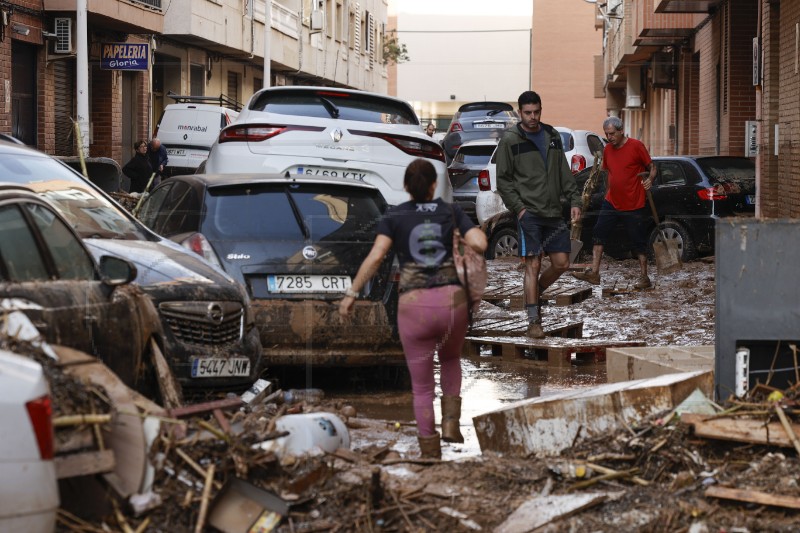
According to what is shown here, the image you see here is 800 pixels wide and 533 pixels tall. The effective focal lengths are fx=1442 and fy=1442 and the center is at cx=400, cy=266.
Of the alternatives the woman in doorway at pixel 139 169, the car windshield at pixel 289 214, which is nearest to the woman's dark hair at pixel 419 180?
the car windshield at pixel 289 214

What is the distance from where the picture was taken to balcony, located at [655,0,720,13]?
25562mm

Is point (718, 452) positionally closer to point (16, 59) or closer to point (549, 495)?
point (549, 495)

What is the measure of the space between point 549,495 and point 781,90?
44.5ft

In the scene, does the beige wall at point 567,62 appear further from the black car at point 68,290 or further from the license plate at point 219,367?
the black car at point 68,290

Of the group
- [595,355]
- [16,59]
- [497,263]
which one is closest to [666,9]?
[497,263]

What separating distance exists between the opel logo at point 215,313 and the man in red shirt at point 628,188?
8302 mm

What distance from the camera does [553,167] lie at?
38.3 feet

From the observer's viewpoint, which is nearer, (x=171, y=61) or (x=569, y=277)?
(x=569, y=277)

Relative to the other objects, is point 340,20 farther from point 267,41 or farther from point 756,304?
point 756,304

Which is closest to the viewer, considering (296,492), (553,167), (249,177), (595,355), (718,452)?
(296,492)

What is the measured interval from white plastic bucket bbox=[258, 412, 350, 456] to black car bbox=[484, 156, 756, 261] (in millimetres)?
12628

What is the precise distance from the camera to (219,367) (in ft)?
26.5

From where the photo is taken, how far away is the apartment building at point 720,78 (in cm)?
1797

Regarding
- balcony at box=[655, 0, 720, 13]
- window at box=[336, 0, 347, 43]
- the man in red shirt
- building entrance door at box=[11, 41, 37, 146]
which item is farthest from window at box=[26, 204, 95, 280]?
window at box=[336, 0, 347, 43]
